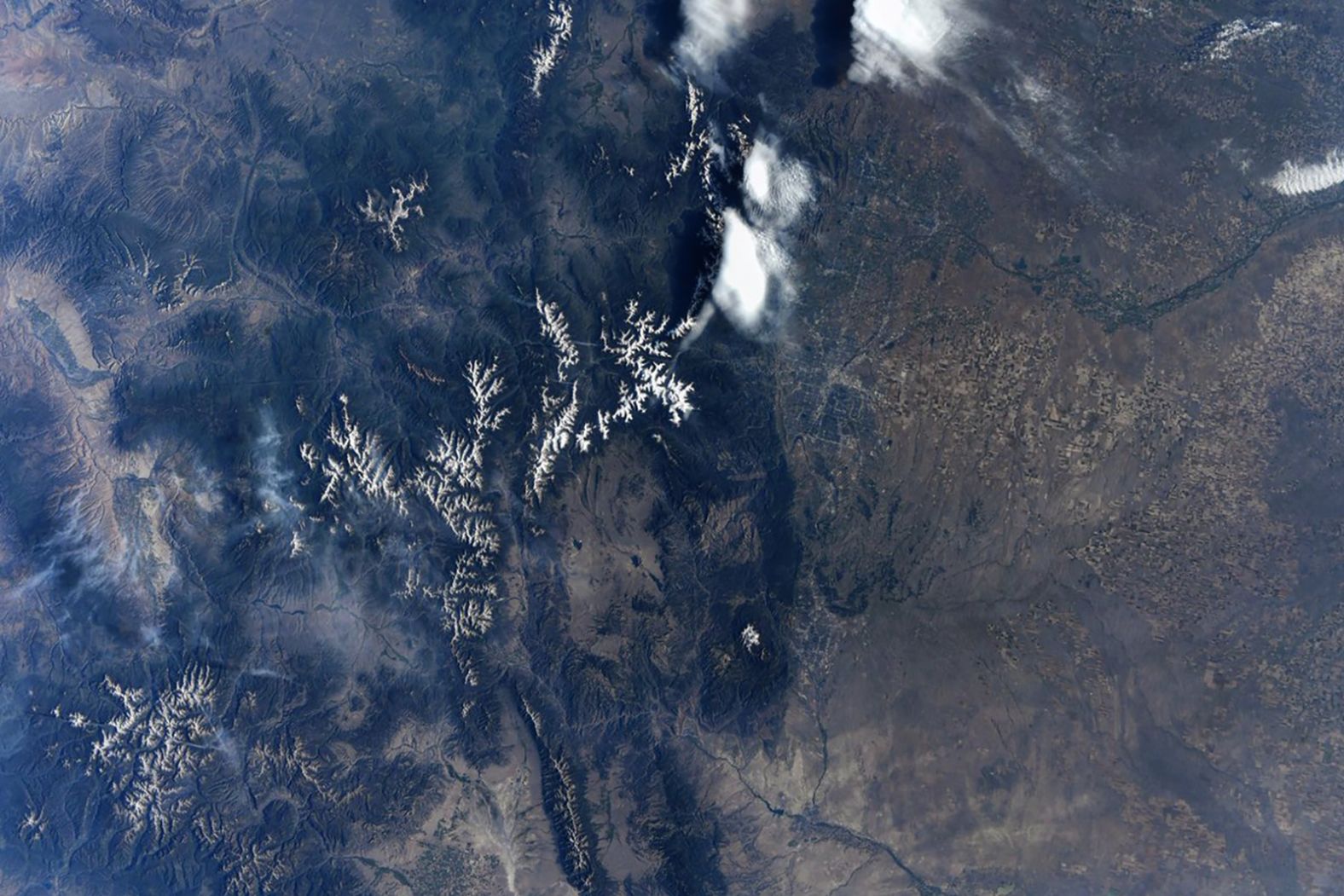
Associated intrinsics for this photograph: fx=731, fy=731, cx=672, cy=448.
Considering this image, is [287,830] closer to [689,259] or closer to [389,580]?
[389,580]

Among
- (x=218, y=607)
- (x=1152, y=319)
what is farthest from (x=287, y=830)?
(x=1152, y=319)

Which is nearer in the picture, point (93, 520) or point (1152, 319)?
point (1152, 319)

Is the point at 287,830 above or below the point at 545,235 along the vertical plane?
below

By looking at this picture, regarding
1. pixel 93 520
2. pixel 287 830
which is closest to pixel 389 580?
pixel 287 830

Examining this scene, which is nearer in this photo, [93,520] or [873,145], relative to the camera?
[873,145]

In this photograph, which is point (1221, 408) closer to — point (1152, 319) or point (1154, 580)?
point (1152, 319)

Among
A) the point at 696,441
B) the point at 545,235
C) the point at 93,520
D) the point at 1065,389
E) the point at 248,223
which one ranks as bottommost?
the point at 93,520
